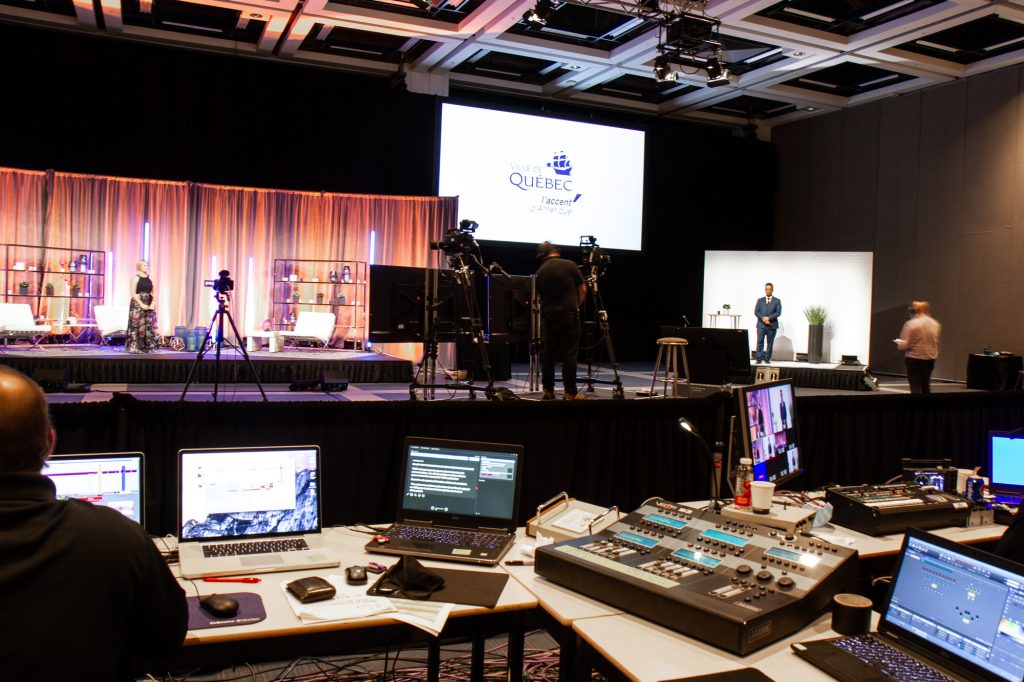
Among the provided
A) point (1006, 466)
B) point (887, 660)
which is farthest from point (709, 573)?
point (1006, 466)

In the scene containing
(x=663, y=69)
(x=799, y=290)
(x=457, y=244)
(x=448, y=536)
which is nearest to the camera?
(x=448, y=536)

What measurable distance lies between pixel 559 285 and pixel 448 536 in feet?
15.6

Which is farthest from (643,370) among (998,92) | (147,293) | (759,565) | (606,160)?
(759,565)

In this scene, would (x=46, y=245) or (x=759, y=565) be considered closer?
(x=759, y=565)

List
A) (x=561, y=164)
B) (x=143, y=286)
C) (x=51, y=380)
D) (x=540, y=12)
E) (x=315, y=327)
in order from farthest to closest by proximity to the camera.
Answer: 1. (x=561, y=164)
2. (x=315, y=327)
3. (x=143, y=286)
4. (x=540, y=12)
5. (x=51, y=380)

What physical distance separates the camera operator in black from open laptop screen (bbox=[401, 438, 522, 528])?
4472 mm

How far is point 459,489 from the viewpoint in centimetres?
266

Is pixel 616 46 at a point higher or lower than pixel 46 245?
higher

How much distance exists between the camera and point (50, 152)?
32.4 ft

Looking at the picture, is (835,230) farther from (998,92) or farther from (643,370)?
(643,370)

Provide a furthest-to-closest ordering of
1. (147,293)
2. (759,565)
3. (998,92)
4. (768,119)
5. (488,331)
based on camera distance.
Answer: (768,119), (998,92), (147,293), (488,331), (759,565)

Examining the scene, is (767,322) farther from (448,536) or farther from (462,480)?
(448,536)

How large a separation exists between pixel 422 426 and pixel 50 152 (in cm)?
891

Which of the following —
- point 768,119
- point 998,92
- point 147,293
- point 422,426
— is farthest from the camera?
point 768,119
